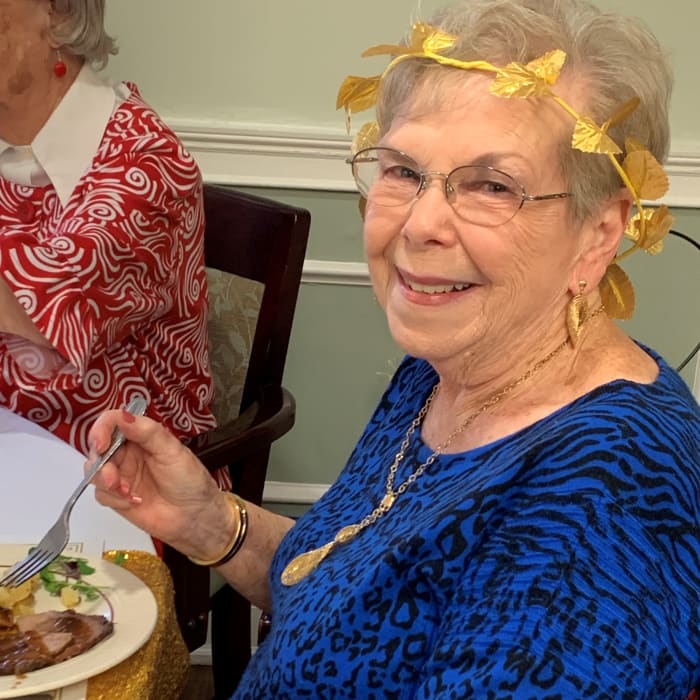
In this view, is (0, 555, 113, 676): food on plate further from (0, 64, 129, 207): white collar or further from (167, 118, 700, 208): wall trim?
(167, 118, 700, 208): wall trim

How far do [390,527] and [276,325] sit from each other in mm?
849

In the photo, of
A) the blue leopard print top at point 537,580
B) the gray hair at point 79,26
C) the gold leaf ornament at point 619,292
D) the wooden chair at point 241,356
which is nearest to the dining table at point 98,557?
the blue leopard print top at point 537,580

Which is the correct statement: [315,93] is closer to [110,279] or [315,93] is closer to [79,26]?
[79,26]

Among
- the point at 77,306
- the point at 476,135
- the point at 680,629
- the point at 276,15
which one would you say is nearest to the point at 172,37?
the point at 276,15

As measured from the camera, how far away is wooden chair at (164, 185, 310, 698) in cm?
165

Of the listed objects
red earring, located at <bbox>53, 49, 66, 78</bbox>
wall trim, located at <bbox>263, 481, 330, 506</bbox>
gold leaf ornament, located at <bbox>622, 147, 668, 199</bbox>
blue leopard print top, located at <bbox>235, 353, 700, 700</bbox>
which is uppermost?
gold leaf ornament, located at <bbox>622, 147, 668, 199</bbox>

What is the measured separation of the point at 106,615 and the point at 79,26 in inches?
43.8

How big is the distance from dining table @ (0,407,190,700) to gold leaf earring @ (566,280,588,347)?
49 cm

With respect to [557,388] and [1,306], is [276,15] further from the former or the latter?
[557,388]

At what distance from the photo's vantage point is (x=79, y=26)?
1.69 meters

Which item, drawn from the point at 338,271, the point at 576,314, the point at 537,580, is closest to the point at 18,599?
the point at 537,580

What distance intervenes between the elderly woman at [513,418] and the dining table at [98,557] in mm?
56

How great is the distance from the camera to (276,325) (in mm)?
1832

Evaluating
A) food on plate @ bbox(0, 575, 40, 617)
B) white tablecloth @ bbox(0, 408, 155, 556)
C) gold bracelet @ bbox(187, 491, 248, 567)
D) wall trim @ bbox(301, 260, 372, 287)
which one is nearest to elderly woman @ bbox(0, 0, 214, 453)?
white tablecloth @ bbox(0, 408, 155, 556)
